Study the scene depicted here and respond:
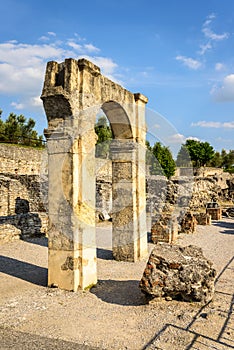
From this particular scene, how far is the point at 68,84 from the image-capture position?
625cm

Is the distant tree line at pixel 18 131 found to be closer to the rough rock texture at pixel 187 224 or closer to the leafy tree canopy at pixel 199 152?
the rough rock texture at pixel 187 224

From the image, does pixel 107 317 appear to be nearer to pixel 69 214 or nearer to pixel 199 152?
pixel 69 214

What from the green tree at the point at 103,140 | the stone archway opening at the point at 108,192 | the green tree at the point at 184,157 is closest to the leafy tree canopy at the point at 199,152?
the green tree at the point at 184,157

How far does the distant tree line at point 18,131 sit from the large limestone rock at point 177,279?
22915 mm

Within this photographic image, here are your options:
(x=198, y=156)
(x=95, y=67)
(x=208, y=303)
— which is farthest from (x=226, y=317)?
(x=198, y=156)

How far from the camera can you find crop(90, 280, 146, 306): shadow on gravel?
5.81m

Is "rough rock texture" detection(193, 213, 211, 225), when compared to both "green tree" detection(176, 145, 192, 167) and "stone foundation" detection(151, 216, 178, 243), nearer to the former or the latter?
"stone foundation" detection(151, 216, 178, 243)

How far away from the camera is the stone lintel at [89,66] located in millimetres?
6498

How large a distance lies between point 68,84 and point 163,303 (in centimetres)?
434

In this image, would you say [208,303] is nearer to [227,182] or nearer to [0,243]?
[0,243]

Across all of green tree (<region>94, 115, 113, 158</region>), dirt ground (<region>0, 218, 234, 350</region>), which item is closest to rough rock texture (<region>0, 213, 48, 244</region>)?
dirt ground (<region>0, 218, 234, 350</region>)

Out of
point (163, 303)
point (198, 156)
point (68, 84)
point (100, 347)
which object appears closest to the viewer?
point (100, 347)

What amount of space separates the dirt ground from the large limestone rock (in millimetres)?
165

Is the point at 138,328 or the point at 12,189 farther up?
the point at 12,189
